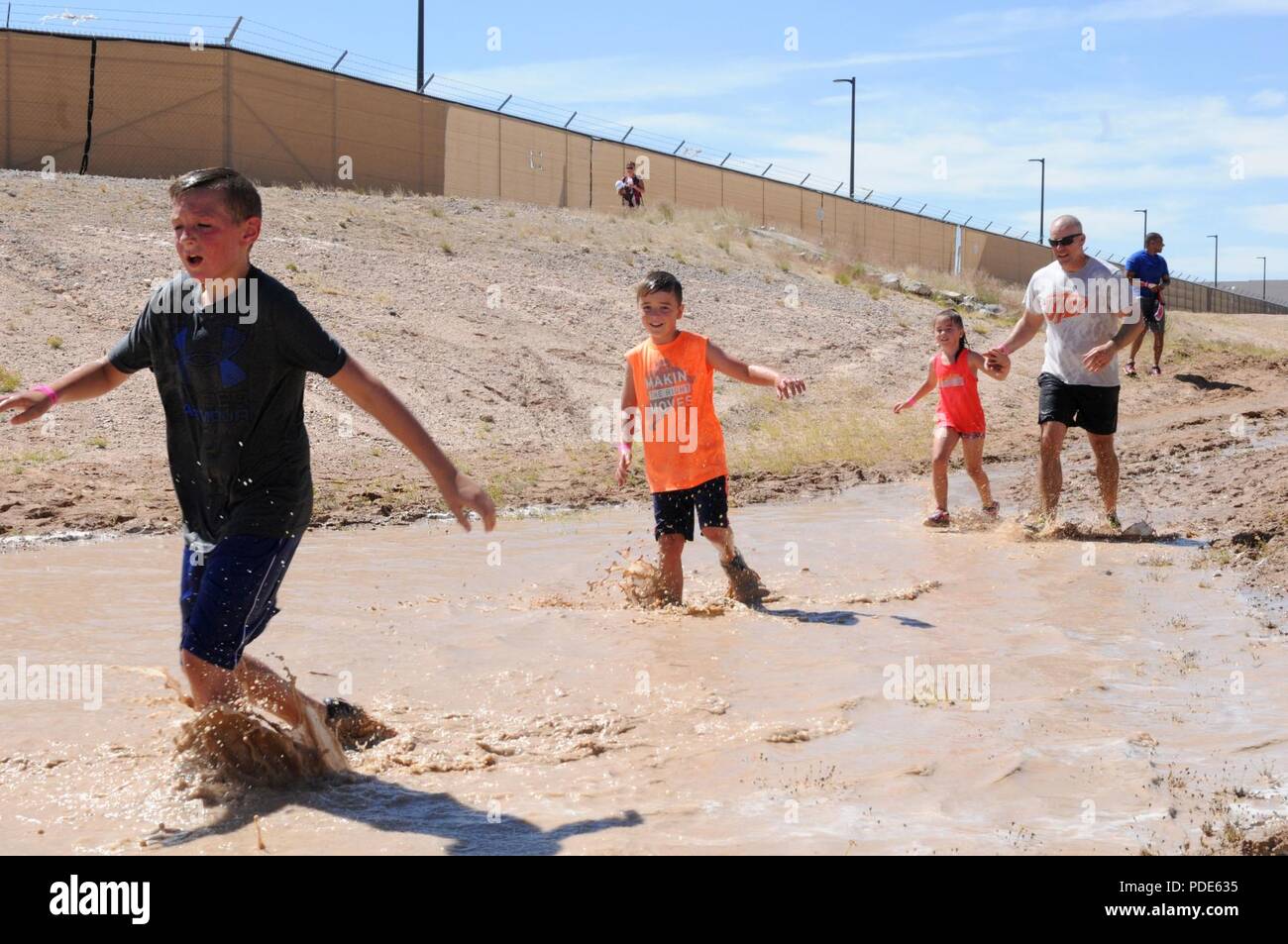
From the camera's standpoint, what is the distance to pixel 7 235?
709 inches

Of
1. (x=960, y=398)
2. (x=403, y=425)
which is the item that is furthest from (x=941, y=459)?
(x=403, y=425)

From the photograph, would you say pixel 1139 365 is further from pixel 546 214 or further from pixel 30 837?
pixel 30 837

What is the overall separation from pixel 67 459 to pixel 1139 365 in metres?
17.0

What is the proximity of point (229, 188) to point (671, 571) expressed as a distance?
3.81 meters

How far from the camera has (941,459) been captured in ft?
33.7

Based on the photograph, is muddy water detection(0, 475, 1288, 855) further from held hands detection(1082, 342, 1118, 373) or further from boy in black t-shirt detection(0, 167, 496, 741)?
held hands detection(1082, 342, 1118, 373)

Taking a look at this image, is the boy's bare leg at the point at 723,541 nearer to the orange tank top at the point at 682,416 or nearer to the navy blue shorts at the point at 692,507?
the navy blue shorts at the point at 692,507

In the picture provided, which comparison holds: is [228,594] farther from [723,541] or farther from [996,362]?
[996,362]

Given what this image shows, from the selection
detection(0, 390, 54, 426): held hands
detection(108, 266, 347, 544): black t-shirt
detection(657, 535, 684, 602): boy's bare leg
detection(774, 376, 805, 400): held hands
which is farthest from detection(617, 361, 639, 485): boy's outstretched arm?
detection(0, 390, 54, 426): held hands

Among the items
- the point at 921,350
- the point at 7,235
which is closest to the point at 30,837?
the point at 7,235

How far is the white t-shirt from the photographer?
30.5 feet

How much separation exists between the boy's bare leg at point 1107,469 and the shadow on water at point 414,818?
6463mm

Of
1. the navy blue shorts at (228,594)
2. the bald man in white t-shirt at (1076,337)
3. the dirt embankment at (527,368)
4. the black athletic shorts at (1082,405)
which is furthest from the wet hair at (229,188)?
the black athletic shorts at (1082,405)

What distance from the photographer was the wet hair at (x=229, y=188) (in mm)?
4129
